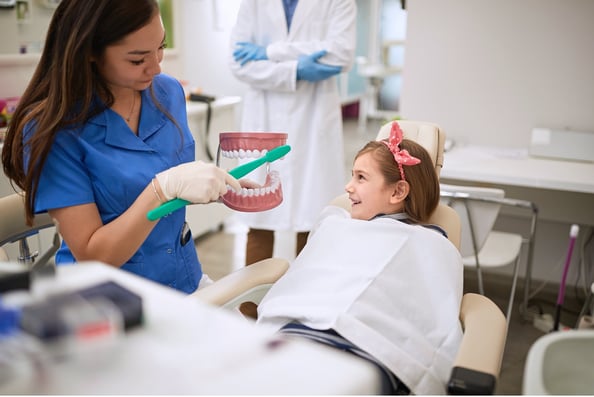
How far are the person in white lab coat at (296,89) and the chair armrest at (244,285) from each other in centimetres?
102

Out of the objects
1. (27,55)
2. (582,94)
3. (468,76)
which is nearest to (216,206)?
(27,55)

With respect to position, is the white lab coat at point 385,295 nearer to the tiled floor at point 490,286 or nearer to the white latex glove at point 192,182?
the white latex glove at point 192,182

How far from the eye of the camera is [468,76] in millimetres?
2639

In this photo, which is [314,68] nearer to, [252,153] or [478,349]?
[252,153]

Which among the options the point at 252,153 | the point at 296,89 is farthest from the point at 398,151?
the point at 296,89

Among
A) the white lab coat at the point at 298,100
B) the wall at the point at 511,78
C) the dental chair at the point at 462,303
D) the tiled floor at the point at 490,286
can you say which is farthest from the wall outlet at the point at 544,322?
the dental chair at the point at 462,303

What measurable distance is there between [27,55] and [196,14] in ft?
4.82

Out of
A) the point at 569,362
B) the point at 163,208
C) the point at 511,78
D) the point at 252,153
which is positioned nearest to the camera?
the point at 569,362

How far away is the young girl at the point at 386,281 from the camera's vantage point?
1.16 metres

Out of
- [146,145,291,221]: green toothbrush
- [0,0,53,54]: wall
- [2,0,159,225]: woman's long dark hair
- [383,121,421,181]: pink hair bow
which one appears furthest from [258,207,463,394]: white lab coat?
[0,0,53,54]: wall

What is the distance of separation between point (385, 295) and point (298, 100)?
1312 millimetres

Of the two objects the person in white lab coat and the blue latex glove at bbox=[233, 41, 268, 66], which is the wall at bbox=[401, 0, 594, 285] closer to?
the person in white lab coat

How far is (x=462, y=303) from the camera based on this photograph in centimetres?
128

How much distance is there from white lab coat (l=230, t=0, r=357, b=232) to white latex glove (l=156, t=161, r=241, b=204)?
45.9 inches
